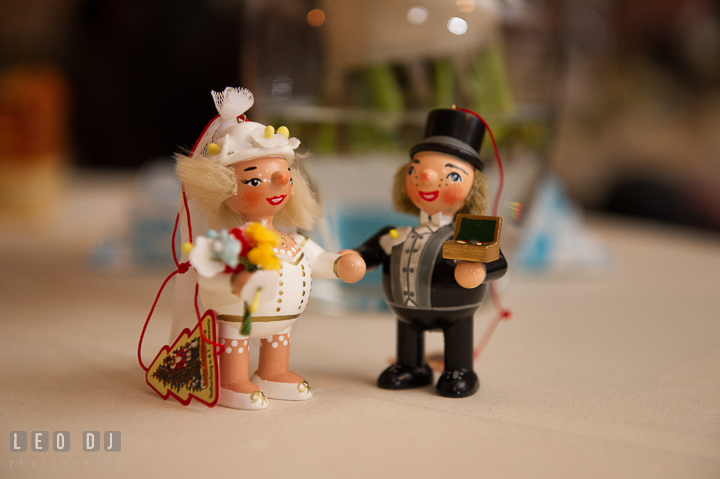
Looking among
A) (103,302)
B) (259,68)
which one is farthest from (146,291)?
(259,68)

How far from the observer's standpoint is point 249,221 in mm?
606

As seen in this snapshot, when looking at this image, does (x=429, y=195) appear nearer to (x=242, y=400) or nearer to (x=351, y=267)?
(x=351, y=267)

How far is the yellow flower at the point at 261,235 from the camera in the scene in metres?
0.55

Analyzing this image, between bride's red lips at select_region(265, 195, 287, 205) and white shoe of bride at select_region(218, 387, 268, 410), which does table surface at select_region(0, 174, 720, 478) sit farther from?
bride's red lips at select_region(265, 195, 287, 205)

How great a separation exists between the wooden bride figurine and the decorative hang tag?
18 mm

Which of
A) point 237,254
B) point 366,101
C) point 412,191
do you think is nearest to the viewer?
point 237,254

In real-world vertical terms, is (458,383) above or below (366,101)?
below

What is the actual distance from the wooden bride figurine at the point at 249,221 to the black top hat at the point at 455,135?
14 centimetres

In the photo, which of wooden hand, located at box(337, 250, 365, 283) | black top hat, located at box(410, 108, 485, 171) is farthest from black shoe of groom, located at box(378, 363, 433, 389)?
black top hat, located at box(410, 108, 485, 171)

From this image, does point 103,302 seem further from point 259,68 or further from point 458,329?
point 458,329

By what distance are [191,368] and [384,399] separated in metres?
0.18

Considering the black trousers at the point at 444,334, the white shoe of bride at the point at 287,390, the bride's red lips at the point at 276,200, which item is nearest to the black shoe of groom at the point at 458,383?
the black trousers at the point at 444,334

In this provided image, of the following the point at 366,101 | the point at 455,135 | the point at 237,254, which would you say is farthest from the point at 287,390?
the point at 366,101

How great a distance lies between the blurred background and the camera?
0.91 meters
